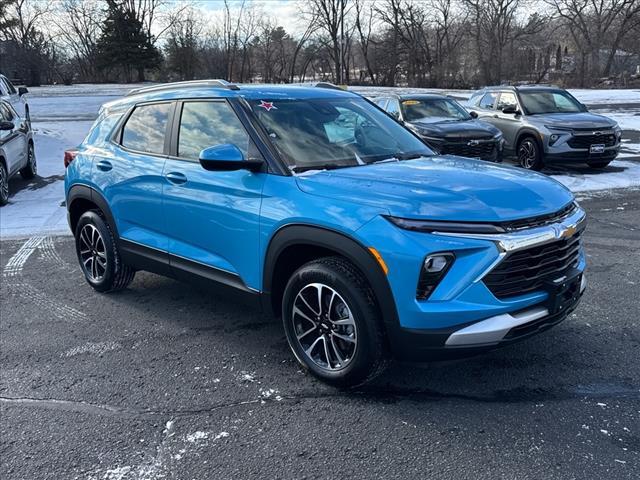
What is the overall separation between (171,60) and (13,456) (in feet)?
200

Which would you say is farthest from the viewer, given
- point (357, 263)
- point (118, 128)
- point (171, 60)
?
point (171, 60)

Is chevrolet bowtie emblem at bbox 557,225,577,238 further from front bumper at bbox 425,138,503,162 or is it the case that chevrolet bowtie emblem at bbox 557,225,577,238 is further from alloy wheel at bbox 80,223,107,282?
front bumper at bbox 425,138,503,162

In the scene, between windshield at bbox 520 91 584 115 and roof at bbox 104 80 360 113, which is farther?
windshield at bbox 520 91 584 115

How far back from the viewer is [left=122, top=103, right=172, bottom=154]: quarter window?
175 inches

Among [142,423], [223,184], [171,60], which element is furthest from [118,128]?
[171,60]

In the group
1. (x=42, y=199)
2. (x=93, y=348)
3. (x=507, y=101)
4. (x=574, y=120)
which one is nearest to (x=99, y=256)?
(x=93, y=348)

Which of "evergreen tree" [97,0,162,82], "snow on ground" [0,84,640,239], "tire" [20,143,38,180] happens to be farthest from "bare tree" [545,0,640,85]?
"tire" [20,143,38,180]

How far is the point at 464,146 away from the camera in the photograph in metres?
10.3

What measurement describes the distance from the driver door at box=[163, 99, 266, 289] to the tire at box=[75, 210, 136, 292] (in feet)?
3.43

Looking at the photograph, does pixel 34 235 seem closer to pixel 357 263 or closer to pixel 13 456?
pixel 13 456

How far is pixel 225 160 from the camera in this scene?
3.44 metres

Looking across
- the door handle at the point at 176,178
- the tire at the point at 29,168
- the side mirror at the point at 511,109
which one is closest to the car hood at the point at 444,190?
the door handle at the point at 176,178

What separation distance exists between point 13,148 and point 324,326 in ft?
29.4

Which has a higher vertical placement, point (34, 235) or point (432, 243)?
point (432, 243)
